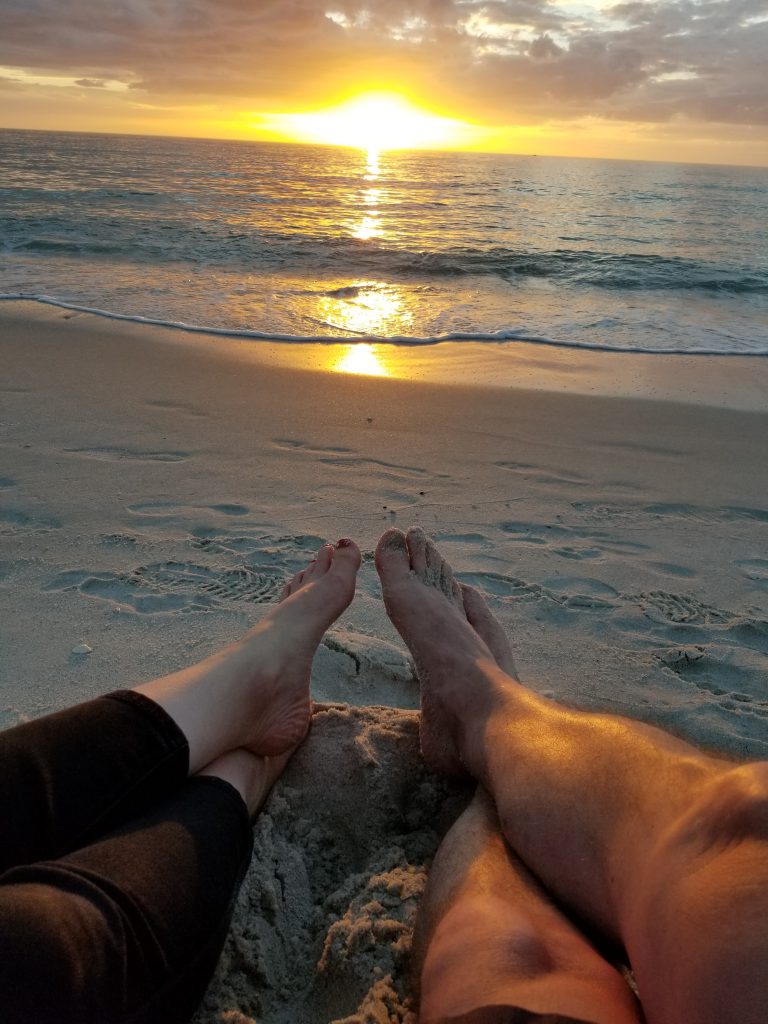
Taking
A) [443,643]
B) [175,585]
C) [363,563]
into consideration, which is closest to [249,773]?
[443,643]

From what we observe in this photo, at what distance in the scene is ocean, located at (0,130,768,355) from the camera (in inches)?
271

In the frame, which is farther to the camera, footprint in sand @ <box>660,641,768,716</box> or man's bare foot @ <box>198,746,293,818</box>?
footprint in sand @ <box>660,641,768,716</box>

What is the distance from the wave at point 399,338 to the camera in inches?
235

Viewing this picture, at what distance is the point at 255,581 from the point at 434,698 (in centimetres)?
95

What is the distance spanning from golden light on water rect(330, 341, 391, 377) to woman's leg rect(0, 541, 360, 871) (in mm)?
3286

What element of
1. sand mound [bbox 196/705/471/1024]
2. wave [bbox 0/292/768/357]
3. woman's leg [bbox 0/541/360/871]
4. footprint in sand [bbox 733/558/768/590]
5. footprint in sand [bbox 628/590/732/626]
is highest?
wave [bbox 0/292/768/357]

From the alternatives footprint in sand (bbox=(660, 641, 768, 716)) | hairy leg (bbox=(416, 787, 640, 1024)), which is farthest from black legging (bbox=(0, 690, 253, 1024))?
footprint in sand (bbox=(660, 641, 768, 716))

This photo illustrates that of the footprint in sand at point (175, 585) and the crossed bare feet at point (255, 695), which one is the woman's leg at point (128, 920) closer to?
the crossed bare feet at point (255, 695)

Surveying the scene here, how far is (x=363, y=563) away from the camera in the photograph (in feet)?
8.70

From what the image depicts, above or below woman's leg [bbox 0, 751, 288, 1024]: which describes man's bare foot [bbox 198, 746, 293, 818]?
below

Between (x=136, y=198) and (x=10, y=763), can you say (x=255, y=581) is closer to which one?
(x=10, y=763)

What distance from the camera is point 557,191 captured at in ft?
82.0

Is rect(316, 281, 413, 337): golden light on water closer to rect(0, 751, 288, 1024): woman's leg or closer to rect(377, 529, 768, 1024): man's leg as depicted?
rect(377, 529, 768, 1024): man's leg

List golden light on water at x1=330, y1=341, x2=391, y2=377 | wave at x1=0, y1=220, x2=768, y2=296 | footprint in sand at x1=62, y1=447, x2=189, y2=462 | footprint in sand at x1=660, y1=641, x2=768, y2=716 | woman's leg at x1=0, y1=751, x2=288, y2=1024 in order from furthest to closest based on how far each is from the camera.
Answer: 1. wave at x1=0, y1=220, x2=768, y2=296
2. golden light on water at x1=330, y1=341, x2=391, y2=377
3. footprint in sand at x1=62, y1=447, x2=189, y2=462
4. footprint in sand at x1=660, y1=641, x2=768, y2=716
5. woman's leg at x1=0, y1=751, x2=288, y2=1024
